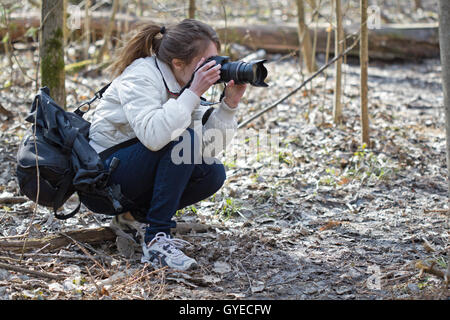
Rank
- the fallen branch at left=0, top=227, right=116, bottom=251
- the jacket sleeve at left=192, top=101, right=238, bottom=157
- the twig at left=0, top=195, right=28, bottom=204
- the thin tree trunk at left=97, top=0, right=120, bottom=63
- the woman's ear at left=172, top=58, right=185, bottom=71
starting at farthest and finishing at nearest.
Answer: the thin tree trunk at left=97, top=0, right=120, bottom=63 < the twig at left=0, top=195, right=28, bottom=204 < the jacket sleeve at left=192, top=101, right=238, bottom=157 < the woman's ear at left=172, top=58, right=185, bottom=71 < the fallen branch at left=0, top=227, right=116, bottom=251

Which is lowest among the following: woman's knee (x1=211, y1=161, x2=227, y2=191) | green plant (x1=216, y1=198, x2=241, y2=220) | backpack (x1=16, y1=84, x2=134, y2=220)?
green plant (x1=216, y1=198, x2=241, y2=220)

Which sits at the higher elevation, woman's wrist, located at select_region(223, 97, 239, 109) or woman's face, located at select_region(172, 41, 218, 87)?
woman's face, located at select_region(172, 41, 218, 87)

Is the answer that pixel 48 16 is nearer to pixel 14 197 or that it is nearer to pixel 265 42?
pixel 14 197

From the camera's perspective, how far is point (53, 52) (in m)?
3.47

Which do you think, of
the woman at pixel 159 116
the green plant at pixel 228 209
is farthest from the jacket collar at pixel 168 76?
the green plant at pixel 228 209

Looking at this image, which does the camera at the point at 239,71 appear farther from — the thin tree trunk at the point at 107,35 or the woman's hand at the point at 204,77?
the thin tree trunk at the point at 107,35

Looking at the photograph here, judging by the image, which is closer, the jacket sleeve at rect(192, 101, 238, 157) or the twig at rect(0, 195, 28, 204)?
the jacket sleeve at rect(192, 101, 238, 157)

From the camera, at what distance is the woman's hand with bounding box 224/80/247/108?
2.55 meters

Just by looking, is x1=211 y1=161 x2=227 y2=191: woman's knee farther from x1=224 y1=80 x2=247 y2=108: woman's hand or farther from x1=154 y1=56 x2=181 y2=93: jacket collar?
x1=154 y1=56 x2=181 y2=93: jacket collar

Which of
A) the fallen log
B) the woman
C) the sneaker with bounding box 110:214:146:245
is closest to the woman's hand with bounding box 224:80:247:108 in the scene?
the woman

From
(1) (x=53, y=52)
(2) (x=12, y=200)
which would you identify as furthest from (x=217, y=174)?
(1) (x=53, y=52)

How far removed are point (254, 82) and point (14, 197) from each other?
1.70 meters

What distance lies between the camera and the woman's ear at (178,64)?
2.54 m

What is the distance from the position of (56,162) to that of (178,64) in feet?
2.36
